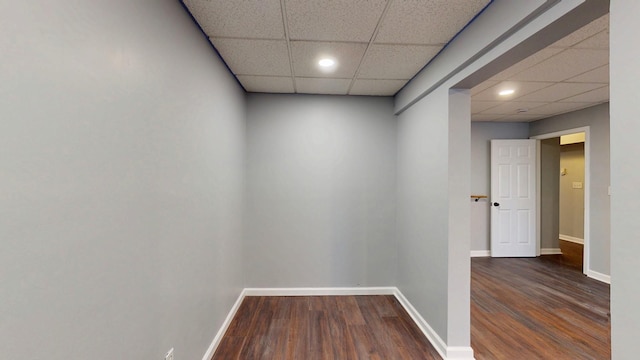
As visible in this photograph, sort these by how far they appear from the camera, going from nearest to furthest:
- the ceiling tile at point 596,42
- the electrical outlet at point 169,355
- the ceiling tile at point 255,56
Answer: the electrical outlet at point 169,355 → the ceiling tile at point 596,42 → the ceiling tile at point 255,56

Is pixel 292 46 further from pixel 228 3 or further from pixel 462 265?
pixel 462 265

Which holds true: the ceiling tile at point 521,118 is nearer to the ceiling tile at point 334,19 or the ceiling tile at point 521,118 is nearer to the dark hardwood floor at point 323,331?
the dark hardwood floor at point 323,331

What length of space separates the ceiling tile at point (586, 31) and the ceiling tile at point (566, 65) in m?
0.16

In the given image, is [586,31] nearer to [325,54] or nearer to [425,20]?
[425,20]

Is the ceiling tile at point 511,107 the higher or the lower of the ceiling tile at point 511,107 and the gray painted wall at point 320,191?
the higher

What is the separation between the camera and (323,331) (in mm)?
2420

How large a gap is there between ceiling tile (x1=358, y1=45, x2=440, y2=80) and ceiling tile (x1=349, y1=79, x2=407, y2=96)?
0.11 m

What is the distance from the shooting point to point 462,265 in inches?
81.1

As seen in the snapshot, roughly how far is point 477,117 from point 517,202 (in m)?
1.68

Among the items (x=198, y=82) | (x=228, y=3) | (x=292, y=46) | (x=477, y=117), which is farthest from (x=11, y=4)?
(x=477, y=117)

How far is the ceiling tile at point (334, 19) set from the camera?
5.10 feet

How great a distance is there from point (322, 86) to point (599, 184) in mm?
4170

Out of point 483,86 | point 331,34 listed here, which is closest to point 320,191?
point 331,34

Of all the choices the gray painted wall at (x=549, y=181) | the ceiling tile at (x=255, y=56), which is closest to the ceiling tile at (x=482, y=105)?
the gray painted wall at (x=549, y=181)
